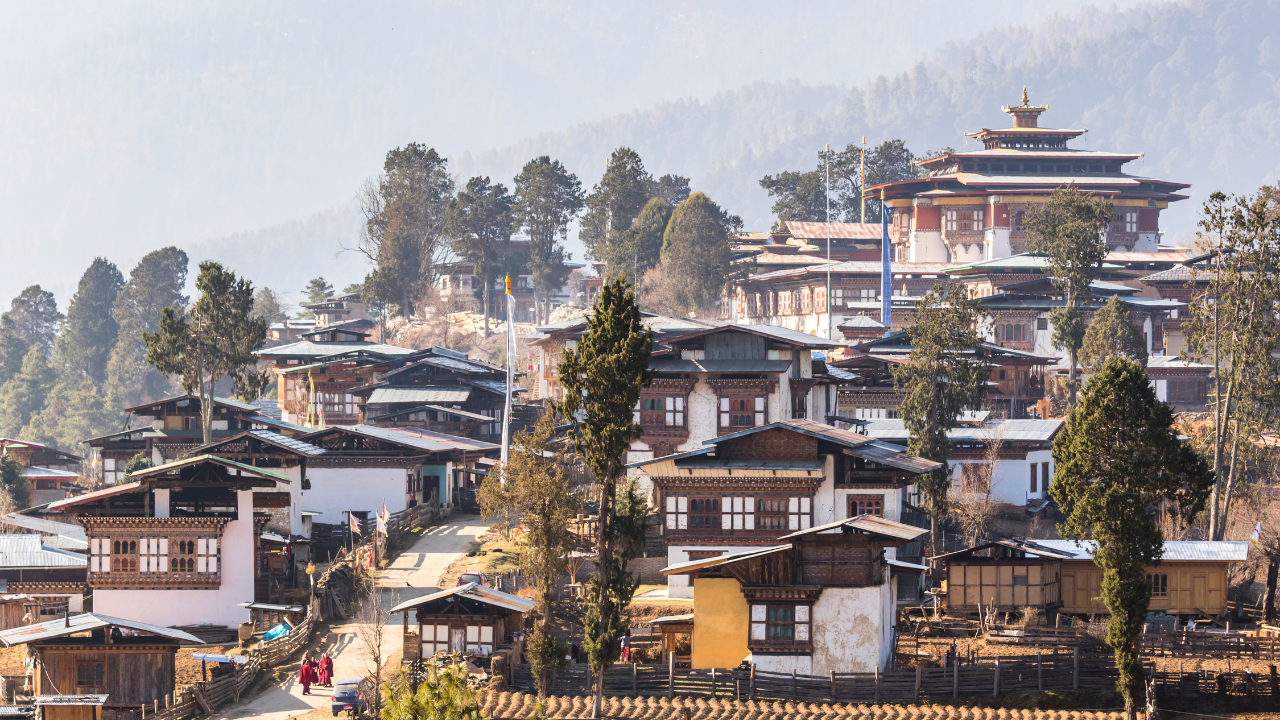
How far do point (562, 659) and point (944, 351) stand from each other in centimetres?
2587

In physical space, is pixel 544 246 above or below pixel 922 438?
above

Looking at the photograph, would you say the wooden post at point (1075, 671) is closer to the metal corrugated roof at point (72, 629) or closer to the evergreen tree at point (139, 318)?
the metal corrugated roof at point (72, 629)

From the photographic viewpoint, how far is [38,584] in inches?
A: 2313

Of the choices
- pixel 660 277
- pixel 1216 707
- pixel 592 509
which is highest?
pixel 660 277

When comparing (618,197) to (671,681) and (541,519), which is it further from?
(671,681)

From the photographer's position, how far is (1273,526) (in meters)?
63.3

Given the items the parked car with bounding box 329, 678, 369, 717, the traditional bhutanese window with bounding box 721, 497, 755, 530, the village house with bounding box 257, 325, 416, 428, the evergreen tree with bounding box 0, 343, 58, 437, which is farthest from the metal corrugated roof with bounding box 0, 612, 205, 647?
the evergreen tree with bounding box 0, 343, 58, 437

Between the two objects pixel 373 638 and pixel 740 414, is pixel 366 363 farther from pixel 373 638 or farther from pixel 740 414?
pixel 373 638

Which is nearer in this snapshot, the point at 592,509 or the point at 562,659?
the point at 562,659

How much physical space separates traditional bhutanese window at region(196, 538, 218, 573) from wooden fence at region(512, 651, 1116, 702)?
1565 centimetres

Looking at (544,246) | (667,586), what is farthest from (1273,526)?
(544,246)

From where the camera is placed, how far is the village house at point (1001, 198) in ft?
372

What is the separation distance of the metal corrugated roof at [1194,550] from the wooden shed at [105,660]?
99.6 feet

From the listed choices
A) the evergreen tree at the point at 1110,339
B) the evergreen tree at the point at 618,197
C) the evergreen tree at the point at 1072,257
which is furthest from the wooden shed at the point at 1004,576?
the evergreen tree at the point at 618,197
